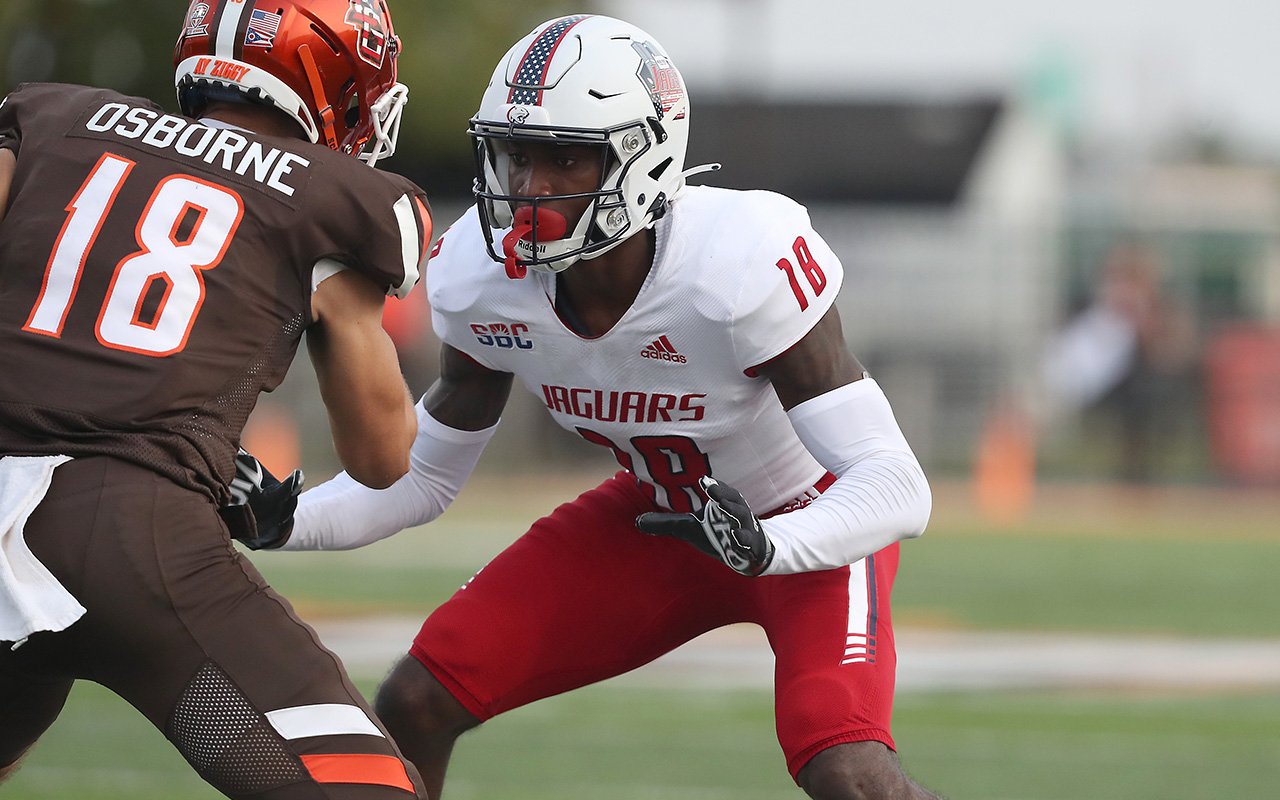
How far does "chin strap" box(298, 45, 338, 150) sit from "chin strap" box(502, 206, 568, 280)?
1.57ft

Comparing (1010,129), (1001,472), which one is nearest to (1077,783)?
(1001,472)

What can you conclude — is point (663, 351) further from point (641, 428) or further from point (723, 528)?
point (723, 528)

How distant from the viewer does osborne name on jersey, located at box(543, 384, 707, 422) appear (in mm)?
3854

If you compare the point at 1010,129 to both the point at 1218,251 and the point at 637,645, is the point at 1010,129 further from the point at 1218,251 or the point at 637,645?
the point at 637,645

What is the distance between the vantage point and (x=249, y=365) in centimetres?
303

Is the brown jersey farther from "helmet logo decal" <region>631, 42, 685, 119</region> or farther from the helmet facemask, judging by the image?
"helmet logo decal" <region>631, 42, 685, 119</region>

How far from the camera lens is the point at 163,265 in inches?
115

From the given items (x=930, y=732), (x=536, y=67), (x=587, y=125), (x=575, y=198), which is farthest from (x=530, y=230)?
(x=930, y=732)

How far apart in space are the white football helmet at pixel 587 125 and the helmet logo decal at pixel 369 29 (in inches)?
17.6

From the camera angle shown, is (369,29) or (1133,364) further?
(1133,364)

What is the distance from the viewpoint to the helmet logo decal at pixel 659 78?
391 cm

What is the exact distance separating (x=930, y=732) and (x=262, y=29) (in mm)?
4171

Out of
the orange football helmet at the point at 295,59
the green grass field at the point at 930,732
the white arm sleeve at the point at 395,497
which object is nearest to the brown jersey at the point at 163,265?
the orange football helmet at the point at 295,59

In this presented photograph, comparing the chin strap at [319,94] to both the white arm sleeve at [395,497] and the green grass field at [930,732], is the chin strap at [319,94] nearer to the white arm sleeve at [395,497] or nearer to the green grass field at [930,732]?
the white arm sleeve at [395,497]
